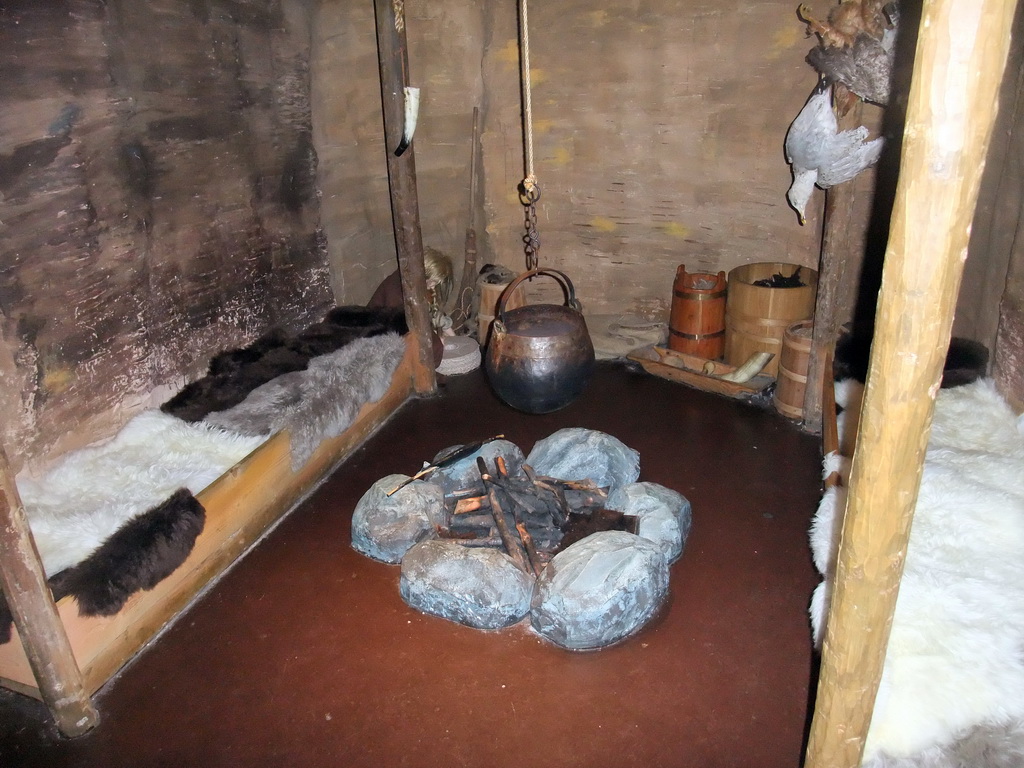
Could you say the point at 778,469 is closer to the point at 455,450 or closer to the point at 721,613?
Result: the point at 721,613

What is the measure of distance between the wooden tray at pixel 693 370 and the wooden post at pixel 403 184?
1.72 meters

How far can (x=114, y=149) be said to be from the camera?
3.78 metres

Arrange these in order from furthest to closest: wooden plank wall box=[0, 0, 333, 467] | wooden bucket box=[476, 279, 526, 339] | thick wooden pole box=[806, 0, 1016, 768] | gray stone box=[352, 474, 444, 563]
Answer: wooden bucket box=[476, 279, 526, 339], gray stone box=[352, 474, 444, 563], wooden plank wall box=[0, 0, 333, 467], thick wooden pole box=[806, 0, 1016, 768]

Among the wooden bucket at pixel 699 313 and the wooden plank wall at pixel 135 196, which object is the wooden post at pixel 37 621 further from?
the wooden bucket at pixel 699 313

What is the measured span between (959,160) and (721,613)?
225 cm

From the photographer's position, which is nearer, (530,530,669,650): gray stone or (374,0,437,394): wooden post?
(530,530,669,650): gray stone

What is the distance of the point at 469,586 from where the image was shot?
3064 mm

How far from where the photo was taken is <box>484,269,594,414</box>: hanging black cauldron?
9.82 feet

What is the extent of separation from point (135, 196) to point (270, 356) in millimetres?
1258

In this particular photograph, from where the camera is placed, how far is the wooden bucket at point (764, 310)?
5.17 metres

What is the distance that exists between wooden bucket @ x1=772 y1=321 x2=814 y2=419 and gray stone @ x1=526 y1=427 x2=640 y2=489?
57.8 inches

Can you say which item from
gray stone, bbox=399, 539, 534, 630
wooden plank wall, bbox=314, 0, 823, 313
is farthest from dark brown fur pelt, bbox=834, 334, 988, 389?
gray stone, bbox=399, 539, 534, 630

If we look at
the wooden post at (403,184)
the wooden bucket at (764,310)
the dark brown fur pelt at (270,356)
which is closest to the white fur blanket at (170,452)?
the dark brown fur pelt at (270,356)

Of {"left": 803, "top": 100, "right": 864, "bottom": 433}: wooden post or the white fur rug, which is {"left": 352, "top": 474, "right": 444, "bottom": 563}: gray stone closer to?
the white fur rug
